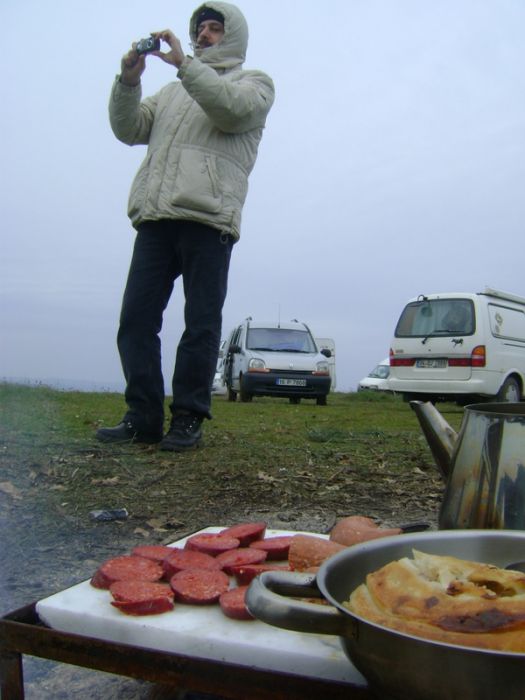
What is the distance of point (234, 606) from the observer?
1085 millimetres

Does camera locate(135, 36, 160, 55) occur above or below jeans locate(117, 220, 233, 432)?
above

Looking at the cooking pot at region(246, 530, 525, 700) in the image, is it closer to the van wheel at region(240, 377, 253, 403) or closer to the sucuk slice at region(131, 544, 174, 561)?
the sucuk slice at region(131, 544, 174, 561)

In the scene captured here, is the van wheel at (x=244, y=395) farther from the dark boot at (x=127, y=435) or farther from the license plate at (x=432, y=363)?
the dark boot at (x=127, y=435)

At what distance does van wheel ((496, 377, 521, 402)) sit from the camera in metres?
9.89

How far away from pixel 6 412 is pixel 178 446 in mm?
2332

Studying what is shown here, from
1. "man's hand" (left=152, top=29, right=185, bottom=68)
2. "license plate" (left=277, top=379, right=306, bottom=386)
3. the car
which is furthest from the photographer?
the car

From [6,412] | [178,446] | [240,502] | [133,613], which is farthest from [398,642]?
[6,412]

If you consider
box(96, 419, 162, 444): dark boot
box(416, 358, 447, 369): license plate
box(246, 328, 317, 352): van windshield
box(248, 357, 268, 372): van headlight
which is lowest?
box(96, 419, 162, 444): dark boot

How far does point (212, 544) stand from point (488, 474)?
0.56 m

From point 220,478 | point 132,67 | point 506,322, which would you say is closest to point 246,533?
point 220,478

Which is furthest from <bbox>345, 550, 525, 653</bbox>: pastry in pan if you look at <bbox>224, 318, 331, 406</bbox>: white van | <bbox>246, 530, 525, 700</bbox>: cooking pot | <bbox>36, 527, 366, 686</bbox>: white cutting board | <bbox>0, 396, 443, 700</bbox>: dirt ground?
<bbox>224, 318, 331, 406</bbox>: white van

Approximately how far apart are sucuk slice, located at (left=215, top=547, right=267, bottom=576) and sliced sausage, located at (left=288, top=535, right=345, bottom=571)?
96 millimetres

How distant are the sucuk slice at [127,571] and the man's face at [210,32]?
285 cm

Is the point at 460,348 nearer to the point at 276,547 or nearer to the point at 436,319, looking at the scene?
the point at 436,319
